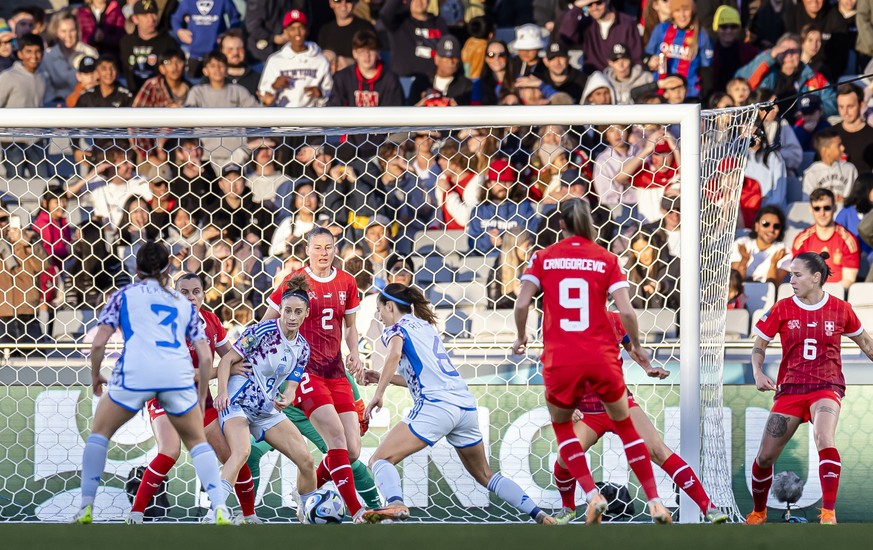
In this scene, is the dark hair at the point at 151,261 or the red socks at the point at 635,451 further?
the red socks at the point at 635,451

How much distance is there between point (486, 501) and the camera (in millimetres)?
7516

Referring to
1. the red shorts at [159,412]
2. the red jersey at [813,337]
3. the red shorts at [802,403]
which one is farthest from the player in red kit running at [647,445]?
the red shorts at [159,412]

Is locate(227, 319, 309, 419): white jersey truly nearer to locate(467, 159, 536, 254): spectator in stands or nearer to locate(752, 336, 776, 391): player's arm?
locate(467, 159, 536, 254): spectator in stands

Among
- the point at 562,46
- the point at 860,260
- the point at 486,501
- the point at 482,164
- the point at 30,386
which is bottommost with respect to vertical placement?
the point at 486,501

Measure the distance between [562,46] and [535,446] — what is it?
12.9ft

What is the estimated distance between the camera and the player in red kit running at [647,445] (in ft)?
19.0

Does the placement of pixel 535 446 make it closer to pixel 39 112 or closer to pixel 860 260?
pixel 860 260

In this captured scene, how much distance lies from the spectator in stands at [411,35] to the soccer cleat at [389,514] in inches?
189

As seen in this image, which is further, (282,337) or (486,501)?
(486,501)

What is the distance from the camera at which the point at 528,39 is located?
10.0 meters

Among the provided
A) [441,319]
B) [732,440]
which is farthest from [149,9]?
[732,440]

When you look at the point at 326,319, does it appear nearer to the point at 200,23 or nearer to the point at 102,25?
the point at 200,23

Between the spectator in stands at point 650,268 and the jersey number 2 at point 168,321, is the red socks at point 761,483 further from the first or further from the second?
the jersey number 2 at point 168,321

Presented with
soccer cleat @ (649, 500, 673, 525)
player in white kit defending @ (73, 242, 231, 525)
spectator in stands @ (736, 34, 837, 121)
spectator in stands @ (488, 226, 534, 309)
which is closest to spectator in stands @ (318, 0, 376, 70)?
spectator in stands @ (488, 226, 534, 309)
